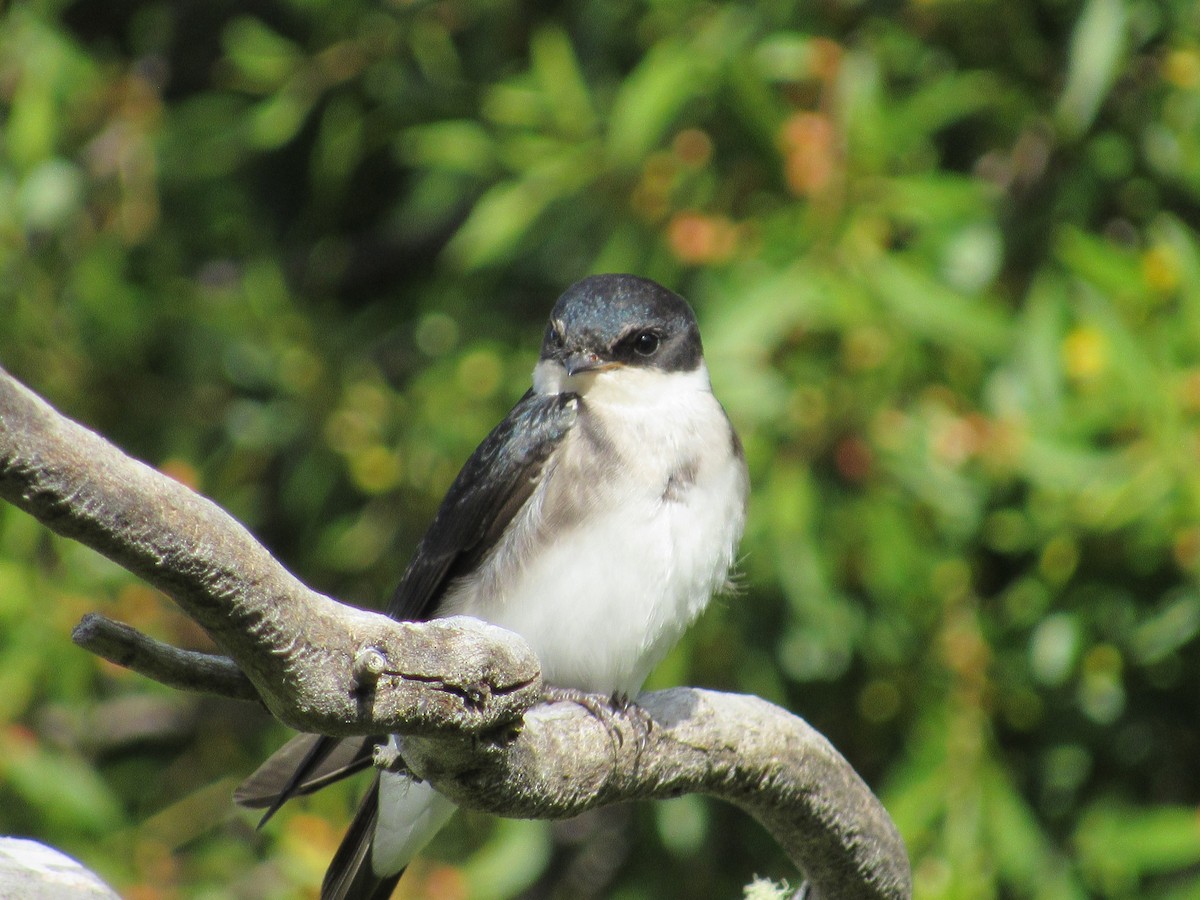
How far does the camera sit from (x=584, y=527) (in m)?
2.92

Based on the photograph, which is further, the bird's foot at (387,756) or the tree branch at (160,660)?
the bird's foot at (387,756)

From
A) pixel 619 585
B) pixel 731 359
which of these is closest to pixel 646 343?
pixel 731 359

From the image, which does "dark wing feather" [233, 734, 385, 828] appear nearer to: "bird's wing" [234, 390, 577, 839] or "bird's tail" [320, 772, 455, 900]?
"bird's wing" [234, 390, 577, 839]

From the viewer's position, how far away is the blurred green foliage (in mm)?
3578

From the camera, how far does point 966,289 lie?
3721 millimetres

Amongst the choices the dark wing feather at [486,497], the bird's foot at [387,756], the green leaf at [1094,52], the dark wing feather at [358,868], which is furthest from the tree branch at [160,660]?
the green leaf at [1094,52]

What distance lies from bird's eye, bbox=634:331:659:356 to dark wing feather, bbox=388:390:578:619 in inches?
7.0

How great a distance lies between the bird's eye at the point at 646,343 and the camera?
3217 millimetres

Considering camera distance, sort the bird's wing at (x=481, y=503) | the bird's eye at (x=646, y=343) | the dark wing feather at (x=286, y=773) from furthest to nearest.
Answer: the bird's eye at (x=646, y=343) < the bird's wing at (x=481, y=503) < the dark wing feather at (x=286, y=773)

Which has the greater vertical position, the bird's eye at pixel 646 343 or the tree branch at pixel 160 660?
the bird's eye at pixel 646 343

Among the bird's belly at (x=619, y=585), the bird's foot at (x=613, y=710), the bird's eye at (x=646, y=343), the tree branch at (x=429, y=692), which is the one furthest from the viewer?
the bird's eye at (x=646, y=343)

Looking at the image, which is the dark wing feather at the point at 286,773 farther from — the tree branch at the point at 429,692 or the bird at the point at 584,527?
the tree branch at the point at 429,692

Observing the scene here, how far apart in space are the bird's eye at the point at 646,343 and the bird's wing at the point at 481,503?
18 centimetres

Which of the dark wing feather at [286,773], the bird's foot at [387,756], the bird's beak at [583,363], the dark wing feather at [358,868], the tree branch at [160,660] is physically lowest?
the dark wing feather at [358,868]
